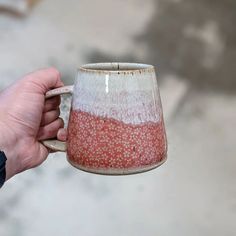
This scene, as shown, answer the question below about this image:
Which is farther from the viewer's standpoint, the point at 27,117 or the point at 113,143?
the point at 27,117

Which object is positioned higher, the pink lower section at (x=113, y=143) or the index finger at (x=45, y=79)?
the index finger at (x=45, y=79)

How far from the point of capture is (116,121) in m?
0.48

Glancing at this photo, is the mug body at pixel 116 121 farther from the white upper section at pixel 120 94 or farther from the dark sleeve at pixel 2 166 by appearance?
the dark sleeve at pixel 2 166

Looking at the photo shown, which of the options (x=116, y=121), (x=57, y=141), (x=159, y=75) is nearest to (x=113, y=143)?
(x=116, y=121)

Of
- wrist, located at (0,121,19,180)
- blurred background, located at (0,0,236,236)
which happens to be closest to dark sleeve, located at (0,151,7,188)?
wrist, located at (0,121,19,180)

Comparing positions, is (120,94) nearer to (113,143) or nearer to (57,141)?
(113,143)

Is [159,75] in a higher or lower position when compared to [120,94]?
lower

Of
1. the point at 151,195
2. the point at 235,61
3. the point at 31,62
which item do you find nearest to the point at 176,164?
the point at 151,195

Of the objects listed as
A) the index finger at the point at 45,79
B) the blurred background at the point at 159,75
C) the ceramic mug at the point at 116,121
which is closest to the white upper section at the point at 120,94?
the ceramic mug at the point at 116,121

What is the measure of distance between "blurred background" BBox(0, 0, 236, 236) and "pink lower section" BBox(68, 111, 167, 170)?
1.65 feet

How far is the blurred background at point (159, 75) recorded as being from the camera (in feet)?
3.25

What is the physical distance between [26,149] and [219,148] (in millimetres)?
534

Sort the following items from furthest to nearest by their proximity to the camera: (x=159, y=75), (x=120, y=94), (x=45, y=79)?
1. (x=159, y=75)
2. (x=45, y=79)
3. (x=120, y=94)

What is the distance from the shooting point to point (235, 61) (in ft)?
3.53
